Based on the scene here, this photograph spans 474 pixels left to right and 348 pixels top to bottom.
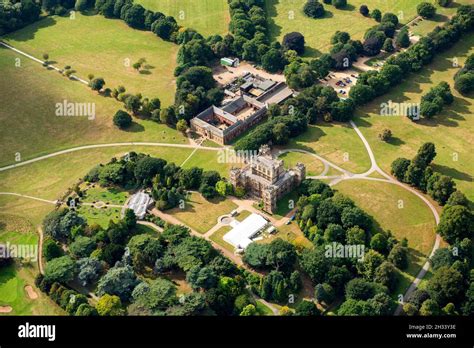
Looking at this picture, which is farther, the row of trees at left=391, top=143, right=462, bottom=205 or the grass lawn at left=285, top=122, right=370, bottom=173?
the grass lawn at left=285, top=122, right=370, bottom=173

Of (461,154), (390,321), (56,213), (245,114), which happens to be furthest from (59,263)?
(461,154)

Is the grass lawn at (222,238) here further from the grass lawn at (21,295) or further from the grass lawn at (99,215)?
the grass lawn at (21,295)

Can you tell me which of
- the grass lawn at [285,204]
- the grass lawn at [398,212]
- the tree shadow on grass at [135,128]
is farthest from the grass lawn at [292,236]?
the tree shadow on grass at [135,128]

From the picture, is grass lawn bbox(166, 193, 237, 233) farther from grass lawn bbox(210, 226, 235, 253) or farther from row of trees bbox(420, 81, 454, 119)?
row of trees bbox(420, 81, 454, 119)

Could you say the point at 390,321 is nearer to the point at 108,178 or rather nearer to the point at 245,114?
the point at 108,178

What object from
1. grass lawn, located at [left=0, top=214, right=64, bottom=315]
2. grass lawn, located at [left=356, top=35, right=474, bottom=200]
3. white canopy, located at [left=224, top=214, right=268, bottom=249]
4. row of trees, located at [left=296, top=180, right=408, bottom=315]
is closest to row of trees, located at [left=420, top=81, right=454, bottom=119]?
grass lawn, located at [left=356, top=35, right=474, bottom=200]

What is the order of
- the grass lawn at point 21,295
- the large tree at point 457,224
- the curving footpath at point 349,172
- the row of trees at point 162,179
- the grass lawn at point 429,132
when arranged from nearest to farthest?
the grass lawn at point 21,295 < the curving footpath at point 349,172 < the large tree at point 457,224 < the row of trees at point 162,179 < the grass lawn at point 429,132
